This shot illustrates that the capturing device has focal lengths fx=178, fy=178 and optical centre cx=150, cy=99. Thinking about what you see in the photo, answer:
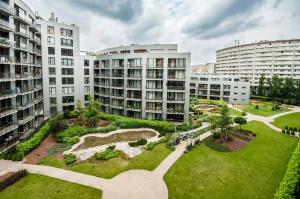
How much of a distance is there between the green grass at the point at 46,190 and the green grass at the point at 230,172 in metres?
11.1

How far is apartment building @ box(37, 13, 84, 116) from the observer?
190 ft

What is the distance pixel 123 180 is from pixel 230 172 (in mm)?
16961

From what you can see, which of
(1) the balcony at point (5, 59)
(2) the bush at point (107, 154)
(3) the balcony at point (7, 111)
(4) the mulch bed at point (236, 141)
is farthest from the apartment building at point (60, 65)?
(4) the mulch bed at point (236, 141)

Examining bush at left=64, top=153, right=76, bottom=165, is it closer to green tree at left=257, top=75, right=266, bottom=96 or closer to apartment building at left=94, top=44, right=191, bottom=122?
apartment building at left=94, top=44, right=191, bottom=122

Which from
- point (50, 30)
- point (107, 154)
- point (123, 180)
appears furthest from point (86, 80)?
point (123, 180)

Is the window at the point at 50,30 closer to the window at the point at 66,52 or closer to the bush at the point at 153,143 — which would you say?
the window at the point at 66,52

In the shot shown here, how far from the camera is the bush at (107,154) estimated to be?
32281 millimetres

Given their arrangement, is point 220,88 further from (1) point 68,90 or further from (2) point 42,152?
(2) point 42,152

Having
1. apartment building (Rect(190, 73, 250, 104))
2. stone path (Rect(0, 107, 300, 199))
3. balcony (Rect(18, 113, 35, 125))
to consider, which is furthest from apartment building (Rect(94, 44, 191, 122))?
apartment building (Rect(190, 73, 250, 104))

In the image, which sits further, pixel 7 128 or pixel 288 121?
pixel 288 121

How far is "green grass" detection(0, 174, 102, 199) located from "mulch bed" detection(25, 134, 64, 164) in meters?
6.42

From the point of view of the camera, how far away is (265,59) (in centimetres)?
12825

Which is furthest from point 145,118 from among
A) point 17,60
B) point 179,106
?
point 17,60

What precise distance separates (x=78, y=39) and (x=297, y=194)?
68.8 meters
